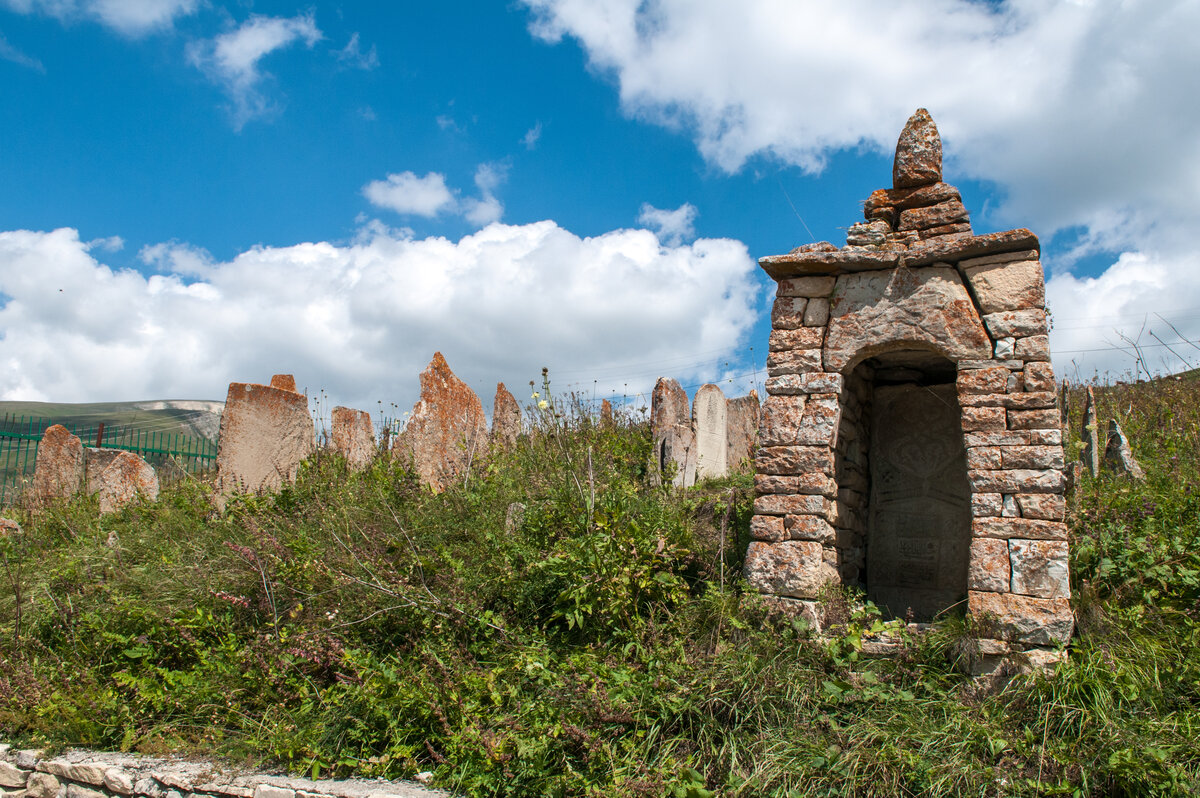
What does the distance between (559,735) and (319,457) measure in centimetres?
530

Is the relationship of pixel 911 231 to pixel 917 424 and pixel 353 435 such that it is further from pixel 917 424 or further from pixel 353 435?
pixel 353 435

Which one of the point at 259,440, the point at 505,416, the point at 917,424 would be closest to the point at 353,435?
the point at 259,440

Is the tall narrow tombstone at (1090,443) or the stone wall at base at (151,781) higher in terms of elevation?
the tall narrow tombstone at (1090,443)

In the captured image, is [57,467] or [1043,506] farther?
[57,467]

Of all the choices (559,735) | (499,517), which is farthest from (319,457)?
(559,735)

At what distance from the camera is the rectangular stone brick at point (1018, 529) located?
418cm

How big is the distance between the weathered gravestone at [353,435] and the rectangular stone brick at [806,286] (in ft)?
17.8

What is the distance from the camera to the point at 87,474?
8711 millimetres

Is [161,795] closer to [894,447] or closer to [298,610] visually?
[298,610]

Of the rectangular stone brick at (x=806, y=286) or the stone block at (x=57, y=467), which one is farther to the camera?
the stone block at (x=57, y=467)

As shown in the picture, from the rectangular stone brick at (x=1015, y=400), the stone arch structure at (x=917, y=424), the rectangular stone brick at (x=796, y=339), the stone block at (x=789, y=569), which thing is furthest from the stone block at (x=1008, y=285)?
the stone block at (x=789, y=569)

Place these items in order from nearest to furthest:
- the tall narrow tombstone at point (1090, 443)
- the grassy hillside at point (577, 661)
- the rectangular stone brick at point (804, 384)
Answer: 1. the grassy hillside at point (577, 661)
2. the rectangular stone brick at point (804, 384)
3. the tall narrow tombstone at point (1090, 443)

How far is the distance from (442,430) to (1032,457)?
601 centimetres

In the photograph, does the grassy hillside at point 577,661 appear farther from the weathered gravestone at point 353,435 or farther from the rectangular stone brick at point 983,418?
the weathered gravestone at point 353,435
